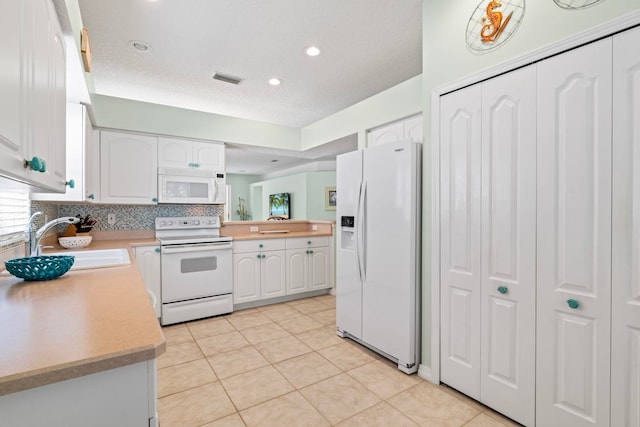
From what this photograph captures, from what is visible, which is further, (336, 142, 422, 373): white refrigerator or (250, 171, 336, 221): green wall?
(250, 171, 336, 221): green wall

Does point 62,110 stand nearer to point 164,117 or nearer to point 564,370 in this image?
point 164,117

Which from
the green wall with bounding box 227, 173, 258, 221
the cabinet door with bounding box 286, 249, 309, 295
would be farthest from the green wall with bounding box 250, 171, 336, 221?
the cabinet door with bounding box 286, 249, 309, 295

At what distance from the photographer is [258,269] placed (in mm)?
3965

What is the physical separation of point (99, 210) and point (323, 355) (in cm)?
296

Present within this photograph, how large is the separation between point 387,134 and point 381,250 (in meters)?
1.43

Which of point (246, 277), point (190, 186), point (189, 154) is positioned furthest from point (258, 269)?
point (189, 154)

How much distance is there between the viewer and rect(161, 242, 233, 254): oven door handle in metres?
3.36

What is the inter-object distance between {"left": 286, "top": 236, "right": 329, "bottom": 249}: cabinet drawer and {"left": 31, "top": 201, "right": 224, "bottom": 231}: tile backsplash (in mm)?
1275

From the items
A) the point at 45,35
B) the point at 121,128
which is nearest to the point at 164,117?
the point at 121,128

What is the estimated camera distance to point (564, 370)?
1584 millimetres

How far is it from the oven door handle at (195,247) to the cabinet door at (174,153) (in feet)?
3.23

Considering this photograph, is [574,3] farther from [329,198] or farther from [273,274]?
[329,198]

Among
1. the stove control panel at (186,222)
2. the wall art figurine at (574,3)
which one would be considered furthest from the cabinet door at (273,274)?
the wall art figurine at (574,3)

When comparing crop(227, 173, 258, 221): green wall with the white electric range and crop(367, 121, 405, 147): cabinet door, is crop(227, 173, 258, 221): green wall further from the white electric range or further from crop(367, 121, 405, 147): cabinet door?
crop(367, 121, 405, 147): cabinet door
